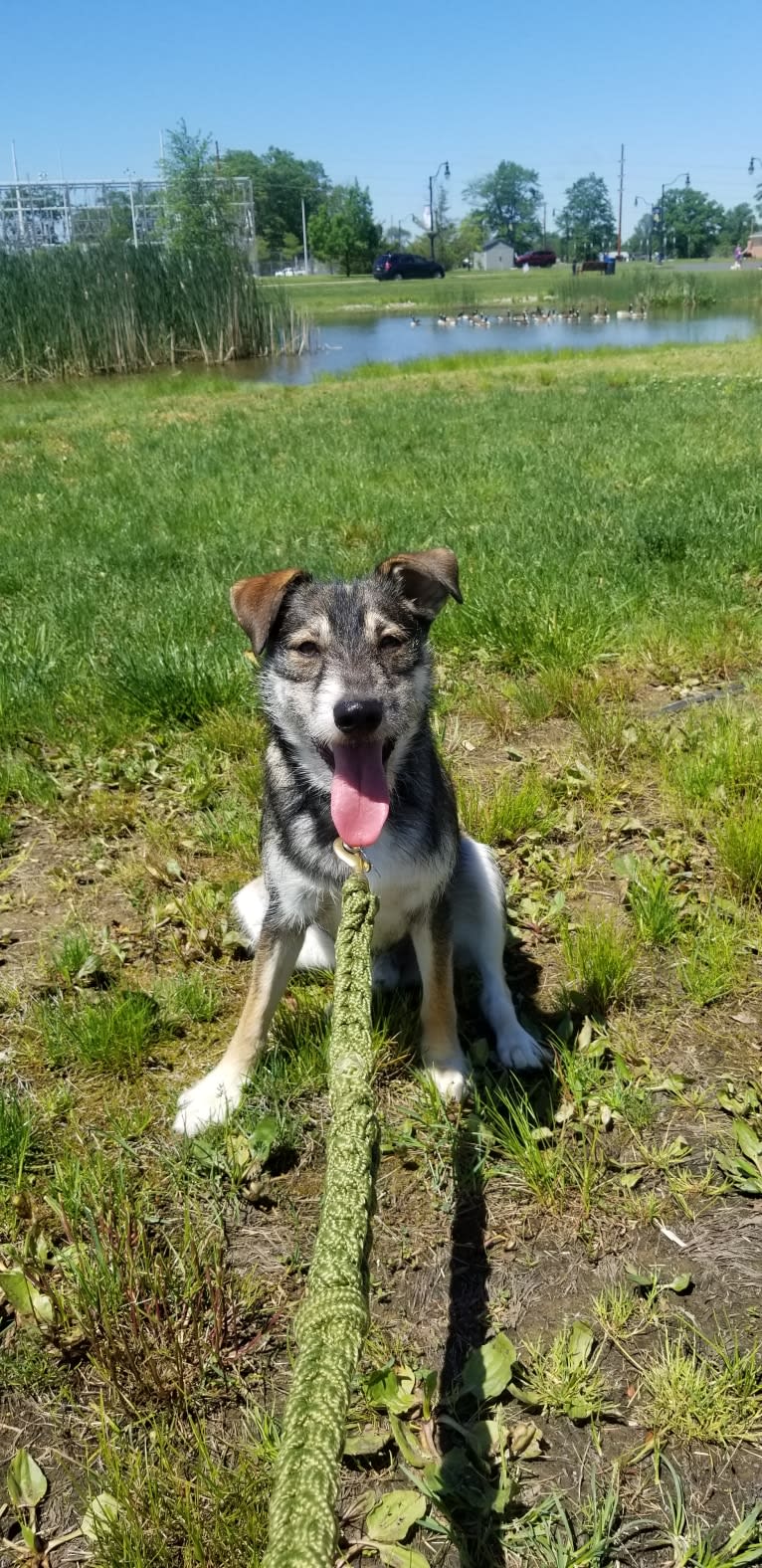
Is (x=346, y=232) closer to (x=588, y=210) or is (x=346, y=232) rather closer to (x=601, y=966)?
(x=588, y=210)

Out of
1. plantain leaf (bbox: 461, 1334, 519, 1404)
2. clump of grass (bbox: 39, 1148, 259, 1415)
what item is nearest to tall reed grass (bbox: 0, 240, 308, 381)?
clump of grass (bbox: 39, 1148, 259, 1415)

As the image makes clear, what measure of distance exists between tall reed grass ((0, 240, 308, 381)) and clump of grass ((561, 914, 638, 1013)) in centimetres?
2347

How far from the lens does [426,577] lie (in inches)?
126

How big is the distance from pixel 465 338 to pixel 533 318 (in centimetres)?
1131

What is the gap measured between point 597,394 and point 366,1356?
15.1 m

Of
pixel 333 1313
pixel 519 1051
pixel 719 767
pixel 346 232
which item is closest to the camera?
pixel 333 1313

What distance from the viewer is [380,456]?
436 inches

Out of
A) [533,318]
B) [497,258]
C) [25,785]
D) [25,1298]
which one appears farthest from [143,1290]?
[497,258]

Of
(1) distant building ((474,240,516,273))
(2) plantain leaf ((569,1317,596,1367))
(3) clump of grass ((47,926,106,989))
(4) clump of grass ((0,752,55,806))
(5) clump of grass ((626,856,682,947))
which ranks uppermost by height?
(1) distant building ((474,240,516,273))

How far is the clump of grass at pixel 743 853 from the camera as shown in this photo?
143 inches

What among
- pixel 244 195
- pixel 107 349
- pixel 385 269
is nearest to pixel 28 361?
pixel 107 349

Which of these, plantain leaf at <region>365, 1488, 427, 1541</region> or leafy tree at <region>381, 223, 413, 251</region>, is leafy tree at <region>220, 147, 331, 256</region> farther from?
plantain leaf at <region>365, 1488, 427, 1541</region>

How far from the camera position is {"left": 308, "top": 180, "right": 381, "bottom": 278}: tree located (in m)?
117

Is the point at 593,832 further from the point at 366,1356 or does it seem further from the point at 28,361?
the point at 28,361
